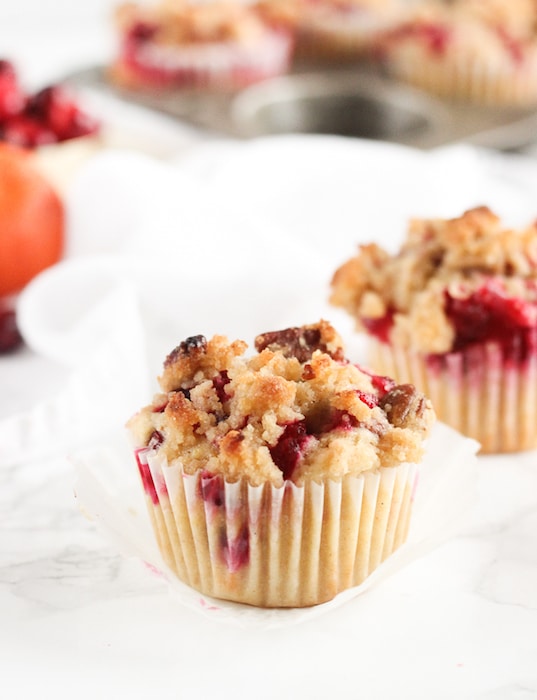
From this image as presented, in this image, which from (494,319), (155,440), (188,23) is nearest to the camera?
(155,440)

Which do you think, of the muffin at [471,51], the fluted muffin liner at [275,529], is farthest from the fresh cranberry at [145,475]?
the muffin at [471,51]

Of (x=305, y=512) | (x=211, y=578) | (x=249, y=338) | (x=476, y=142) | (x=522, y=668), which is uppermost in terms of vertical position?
(x=476, y=142)

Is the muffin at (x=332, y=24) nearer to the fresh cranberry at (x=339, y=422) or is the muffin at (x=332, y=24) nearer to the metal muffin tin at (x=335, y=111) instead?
the metal muffin tin at (x=335, y=111)

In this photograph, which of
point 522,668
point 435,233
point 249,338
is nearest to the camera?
point 522,668

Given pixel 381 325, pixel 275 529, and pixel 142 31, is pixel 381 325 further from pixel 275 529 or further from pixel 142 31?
pixel 142 31

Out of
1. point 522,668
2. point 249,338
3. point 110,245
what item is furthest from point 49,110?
point 522,668

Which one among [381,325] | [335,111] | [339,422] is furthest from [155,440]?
[335,111]

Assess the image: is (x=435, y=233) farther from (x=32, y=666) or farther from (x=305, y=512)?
(x=32, y=666)
